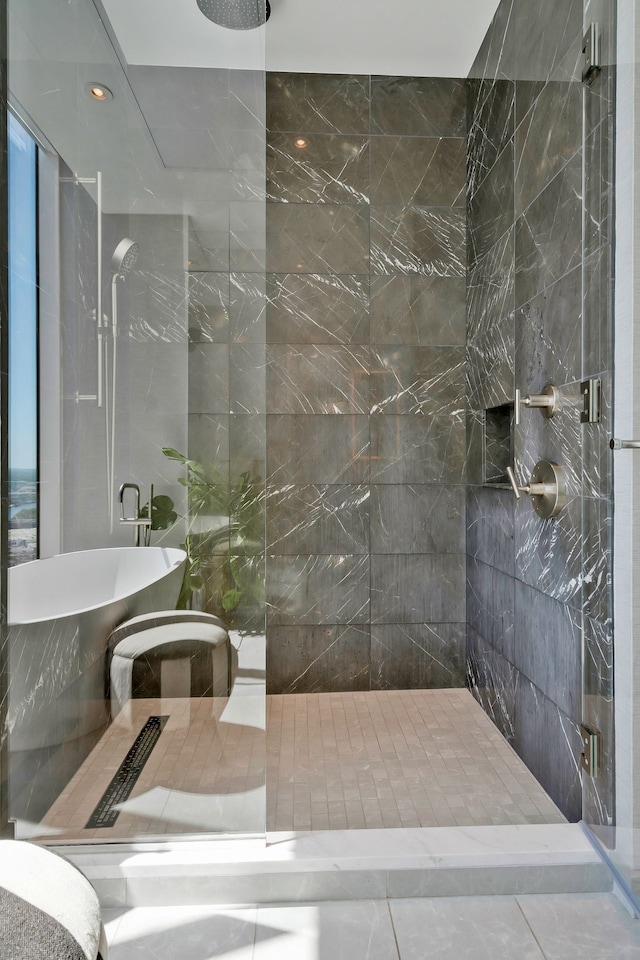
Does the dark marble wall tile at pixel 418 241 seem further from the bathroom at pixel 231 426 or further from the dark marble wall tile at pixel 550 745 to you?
the dark marble wall tile at pixel 550 745

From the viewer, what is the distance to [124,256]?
5.00 feet

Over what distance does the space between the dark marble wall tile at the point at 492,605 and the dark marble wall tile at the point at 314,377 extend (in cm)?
96

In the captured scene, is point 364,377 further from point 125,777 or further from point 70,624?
point 125,777

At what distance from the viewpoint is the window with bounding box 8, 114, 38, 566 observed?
1.54 meters

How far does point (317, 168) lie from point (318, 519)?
1606 mm

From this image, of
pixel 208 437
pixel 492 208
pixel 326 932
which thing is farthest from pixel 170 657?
pixel 492 208

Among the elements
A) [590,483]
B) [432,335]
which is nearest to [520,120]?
[432,335]

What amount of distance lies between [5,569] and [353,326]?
182cm

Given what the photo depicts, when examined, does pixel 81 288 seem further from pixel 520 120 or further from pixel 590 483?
pixel 520 120

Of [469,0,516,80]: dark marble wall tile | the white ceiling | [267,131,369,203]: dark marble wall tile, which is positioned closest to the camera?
[469,0,516,80]: dark marble wall tile

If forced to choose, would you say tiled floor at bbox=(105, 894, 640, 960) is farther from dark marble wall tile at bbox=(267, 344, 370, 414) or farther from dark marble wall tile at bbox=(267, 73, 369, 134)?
dark marble wall tile at bbox=(267, 73, 369, 134)

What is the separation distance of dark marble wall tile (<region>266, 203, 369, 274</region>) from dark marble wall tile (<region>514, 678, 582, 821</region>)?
1933 millimetres

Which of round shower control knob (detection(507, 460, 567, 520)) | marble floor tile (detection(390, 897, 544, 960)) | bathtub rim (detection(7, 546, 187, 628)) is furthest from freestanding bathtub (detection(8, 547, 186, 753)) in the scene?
round shower control knob (detection(507, 460, 567, 520))

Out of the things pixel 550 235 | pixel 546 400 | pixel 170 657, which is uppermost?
pixel 550 235
